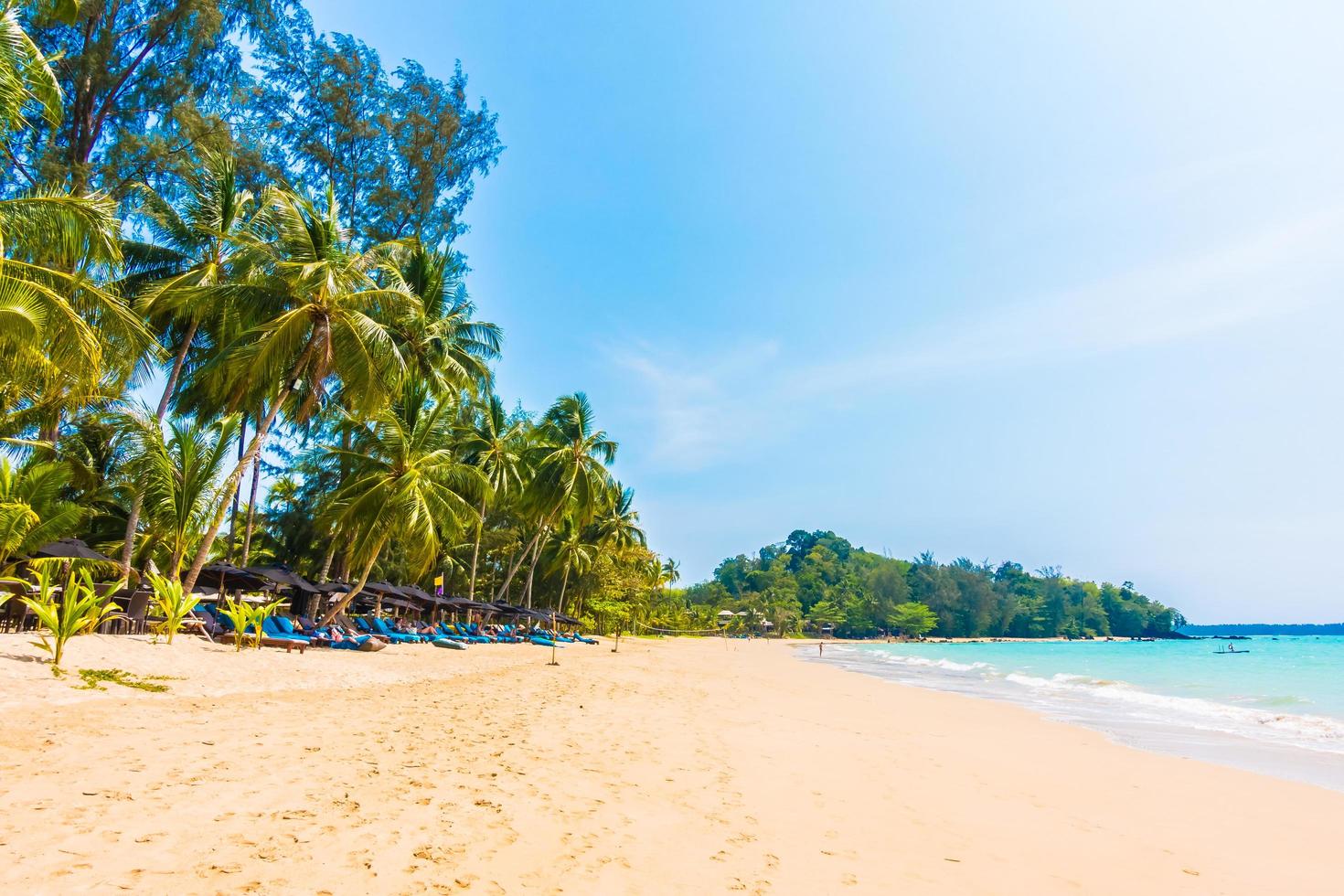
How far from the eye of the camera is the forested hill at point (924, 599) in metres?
86.4

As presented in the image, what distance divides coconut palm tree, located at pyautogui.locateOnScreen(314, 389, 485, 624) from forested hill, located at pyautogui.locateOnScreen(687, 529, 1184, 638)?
5428 centimetres

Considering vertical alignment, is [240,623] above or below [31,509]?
below

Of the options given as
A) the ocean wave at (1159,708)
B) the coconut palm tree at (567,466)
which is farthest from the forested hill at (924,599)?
the ocean wave at (1159,708)

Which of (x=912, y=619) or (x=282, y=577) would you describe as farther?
(x=912, y=619)

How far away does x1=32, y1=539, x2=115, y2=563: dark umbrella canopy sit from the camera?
38.1 ft

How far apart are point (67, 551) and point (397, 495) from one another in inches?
259

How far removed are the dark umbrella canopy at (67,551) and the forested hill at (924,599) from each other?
62.0 m

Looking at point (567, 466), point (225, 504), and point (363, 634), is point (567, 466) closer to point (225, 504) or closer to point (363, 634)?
point (363, 634)

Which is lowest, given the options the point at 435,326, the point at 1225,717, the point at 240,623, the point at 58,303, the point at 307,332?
the point at 1225,717

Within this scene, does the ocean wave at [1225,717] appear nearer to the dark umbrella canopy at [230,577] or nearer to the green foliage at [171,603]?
the green foliage at [171,603]

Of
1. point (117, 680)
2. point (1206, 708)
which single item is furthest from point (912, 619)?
point (117, 680)

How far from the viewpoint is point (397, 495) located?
17297 millimetres

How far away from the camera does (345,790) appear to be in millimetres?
4363

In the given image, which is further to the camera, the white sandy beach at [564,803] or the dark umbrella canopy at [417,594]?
the dark umbrella canopy at [417,594]
